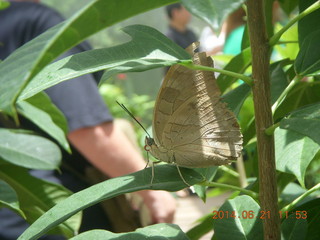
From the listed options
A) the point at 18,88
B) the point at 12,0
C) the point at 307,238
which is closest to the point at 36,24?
the point at 12,0

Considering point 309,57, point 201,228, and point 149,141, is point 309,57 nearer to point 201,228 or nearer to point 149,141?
point 149,141

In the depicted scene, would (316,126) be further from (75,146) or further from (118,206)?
(75,146)

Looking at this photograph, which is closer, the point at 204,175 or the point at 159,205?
the point at 204,175


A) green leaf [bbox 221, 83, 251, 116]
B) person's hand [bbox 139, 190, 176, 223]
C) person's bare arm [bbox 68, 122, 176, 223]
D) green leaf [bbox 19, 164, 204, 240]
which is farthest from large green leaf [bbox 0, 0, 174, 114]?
person's hand [bbox 139, 190, 176, 223]

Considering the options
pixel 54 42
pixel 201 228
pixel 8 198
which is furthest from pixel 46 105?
pixel 54 42

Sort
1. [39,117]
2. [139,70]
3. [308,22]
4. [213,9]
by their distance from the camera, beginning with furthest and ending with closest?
[39,117] < [308,22] < [139,70] < [213,9]

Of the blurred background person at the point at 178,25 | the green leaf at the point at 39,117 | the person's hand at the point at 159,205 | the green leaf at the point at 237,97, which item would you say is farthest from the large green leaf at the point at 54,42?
the blurred background person at the point at 178,25
